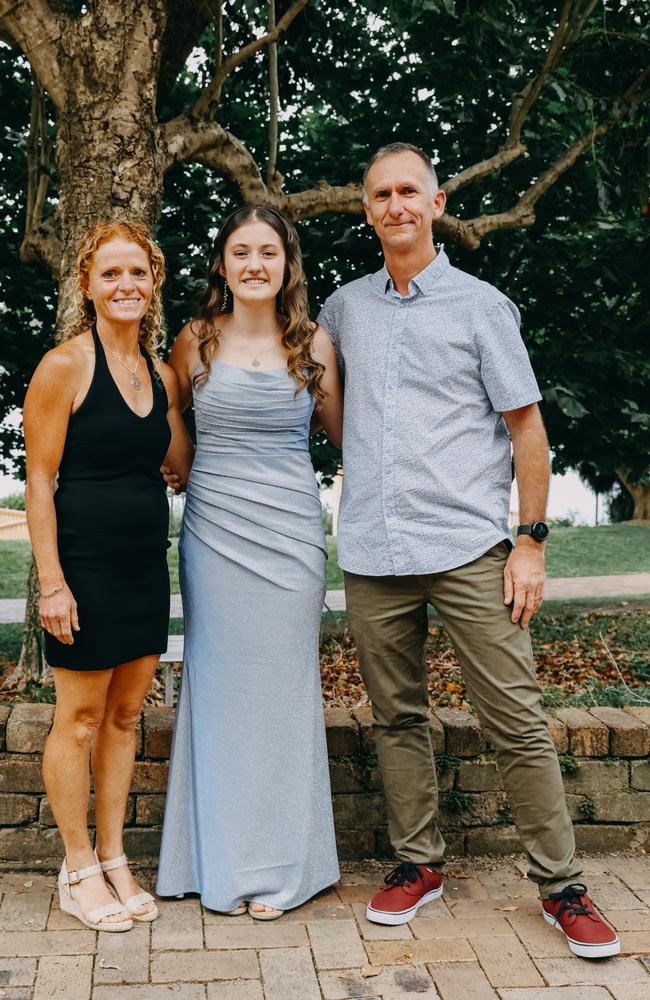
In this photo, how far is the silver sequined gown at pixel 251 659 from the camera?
3131 mm

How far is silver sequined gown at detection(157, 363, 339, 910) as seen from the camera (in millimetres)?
3131

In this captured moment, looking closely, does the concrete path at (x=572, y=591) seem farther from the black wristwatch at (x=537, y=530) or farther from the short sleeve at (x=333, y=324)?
the black wristwatch at (x=537, y=530)

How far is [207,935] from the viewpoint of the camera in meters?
2.95

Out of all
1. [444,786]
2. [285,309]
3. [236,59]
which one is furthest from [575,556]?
[285,309]

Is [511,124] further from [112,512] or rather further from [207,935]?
[207,935]

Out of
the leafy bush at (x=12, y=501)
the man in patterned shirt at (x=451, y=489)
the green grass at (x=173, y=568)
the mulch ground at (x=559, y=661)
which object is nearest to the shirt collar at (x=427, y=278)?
the man in patterned shirt at (x=451, y=489)

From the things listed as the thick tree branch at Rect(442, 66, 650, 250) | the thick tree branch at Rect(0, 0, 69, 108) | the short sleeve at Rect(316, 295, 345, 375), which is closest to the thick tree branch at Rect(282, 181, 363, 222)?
the thick tree branch at Rect(442, 66, 650, 250)

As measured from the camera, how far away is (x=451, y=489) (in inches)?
117

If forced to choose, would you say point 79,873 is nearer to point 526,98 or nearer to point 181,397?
point 181,397

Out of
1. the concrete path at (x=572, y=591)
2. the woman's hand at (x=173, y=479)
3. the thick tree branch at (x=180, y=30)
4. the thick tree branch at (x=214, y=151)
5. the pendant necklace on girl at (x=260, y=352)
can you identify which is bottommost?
the concrete path at (x=572, y=591)

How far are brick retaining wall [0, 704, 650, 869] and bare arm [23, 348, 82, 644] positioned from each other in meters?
0.80

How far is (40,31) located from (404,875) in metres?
3.87

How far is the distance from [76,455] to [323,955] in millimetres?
1612

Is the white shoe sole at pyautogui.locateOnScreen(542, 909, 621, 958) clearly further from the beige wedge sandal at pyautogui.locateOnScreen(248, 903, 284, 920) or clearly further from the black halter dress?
the black halter dress
